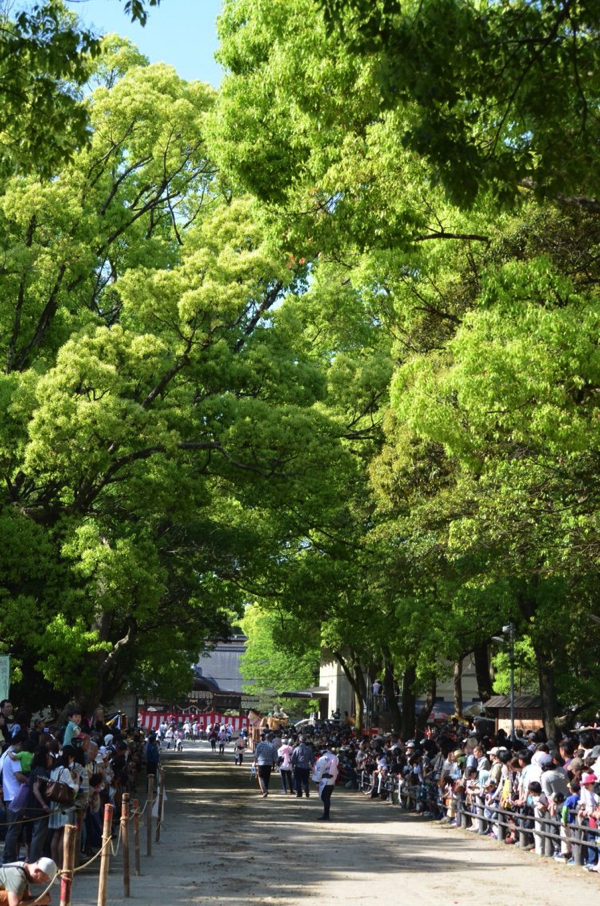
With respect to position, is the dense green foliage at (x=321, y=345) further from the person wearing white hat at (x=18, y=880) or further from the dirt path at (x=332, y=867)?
the person wearing white hat at (x=18, y=880)

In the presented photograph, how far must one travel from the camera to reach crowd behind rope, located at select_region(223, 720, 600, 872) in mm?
16844

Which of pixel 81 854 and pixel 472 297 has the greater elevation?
pixel 472 297

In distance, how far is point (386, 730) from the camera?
5466 cm

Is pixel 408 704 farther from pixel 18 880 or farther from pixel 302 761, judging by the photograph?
pixel 18 880

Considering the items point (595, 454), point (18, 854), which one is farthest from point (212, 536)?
point (18, 854)

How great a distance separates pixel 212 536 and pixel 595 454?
621 inches

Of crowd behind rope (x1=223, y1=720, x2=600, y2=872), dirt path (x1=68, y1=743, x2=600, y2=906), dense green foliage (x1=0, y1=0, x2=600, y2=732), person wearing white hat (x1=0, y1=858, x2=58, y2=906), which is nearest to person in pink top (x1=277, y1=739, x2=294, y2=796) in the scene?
crowd behind rope (x1=223, y1=720, x2=600, y2=872)

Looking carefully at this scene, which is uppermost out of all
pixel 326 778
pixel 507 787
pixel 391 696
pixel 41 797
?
pixel 391 696

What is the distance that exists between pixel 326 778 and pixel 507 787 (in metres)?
6.05

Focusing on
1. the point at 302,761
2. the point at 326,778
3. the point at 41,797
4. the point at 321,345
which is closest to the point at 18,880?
the point at 41,797

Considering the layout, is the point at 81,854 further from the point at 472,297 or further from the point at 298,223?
the point at 472,297

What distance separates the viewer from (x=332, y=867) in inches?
645

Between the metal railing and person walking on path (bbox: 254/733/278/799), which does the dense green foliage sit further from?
the metal railing

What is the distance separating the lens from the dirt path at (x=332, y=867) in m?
13.5
